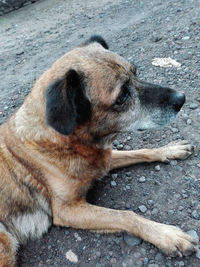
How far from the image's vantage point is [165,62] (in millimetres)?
5059

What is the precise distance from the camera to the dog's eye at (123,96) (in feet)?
8.71

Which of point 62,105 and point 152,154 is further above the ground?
point 62,105

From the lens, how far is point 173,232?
8.96 ft

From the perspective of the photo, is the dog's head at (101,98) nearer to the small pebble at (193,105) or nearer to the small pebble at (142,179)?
the small pebble at (142,179)

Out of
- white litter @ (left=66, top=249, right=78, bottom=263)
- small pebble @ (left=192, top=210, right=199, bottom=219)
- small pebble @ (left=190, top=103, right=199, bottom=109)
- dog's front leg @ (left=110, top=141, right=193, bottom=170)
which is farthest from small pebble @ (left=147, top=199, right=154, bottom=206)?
small pebble @ (left=190, top=103, right=199, bottom=109)

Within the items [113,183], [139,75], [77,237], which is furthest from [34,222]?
[139,75]

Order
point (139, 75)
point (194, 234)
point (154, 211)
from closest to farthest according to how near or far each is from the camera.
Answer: point (194, 234) → point (154, 211) → point (139, 75)

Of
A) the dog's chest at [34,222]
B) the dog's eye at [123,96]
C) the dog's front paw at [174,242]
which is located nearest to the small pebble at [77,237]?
the dog's chest at [34,222]

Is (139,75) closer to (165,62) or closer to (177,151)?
(165,62)

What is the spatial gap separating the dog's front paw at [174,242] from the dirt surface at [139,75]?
0.07 meters

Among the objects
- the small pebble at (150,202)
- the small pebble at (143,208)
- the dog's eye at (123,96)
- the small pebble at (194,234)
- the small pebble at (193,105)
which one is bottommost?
the small pebble at (194,234)

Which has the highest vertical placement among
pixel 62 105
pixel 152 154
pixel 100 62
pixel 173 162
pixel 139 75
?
pixel 100 62

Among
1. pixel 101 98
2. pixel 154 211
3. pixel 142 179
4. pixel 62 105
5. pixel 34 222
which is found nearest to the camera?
pixel 62 105

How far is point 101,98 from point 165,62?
2877mm
